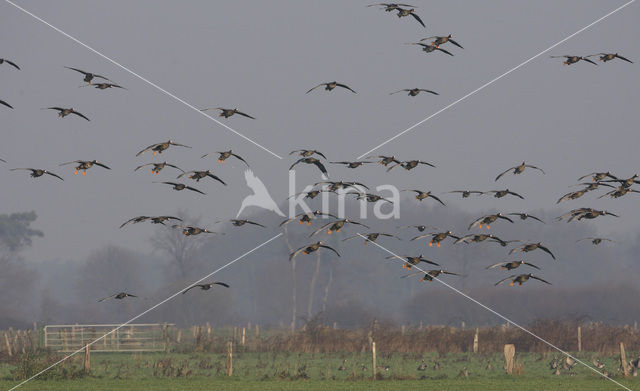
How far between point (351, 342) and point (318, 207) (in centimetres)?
9238

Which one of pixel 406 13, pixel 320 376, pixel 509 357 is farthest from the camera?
pixel 509 357

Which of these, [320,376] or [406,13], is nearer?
[406,13]

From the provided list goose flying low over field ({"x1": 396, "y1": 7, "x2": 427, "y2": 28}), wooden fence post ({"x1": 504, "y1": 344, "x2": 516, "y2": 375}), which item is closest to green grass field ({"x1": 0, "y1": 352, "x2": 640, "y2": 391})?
wooden fence post ({"x1": 504, "y1": 344, "x2": 516, "y2": 375})

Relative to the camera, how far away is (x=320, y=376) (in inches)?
1794

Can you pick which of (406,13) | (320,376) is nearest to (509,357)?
(320,376)

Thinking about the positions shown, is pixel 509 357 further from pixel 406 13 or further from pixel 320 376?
pixel 406 13

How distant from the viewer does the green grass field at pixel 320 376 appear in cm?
4106

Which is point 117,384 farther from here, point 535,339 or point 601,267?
point 601,267

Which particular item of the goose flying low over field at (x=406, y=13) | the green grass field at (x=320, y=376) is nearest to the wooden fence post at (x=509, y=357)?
the green grass field at (x=320, y=376)

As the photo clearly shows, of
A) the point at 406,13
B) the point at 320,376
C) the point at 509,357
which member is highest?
the point at 406,13

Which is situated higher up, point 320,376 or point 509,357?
point 509,357

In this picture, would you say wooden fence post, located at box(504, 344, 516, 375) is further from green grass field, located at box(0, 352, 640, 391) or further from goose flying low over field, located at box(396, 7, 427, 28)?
goose flying low over field, located at box(396, 7, 427, 28)

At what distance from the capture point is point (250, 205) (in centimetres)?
17700

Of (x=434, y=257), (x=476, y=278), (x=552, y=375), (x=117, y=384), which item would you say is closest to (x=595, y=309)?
(x=476, y=278)
